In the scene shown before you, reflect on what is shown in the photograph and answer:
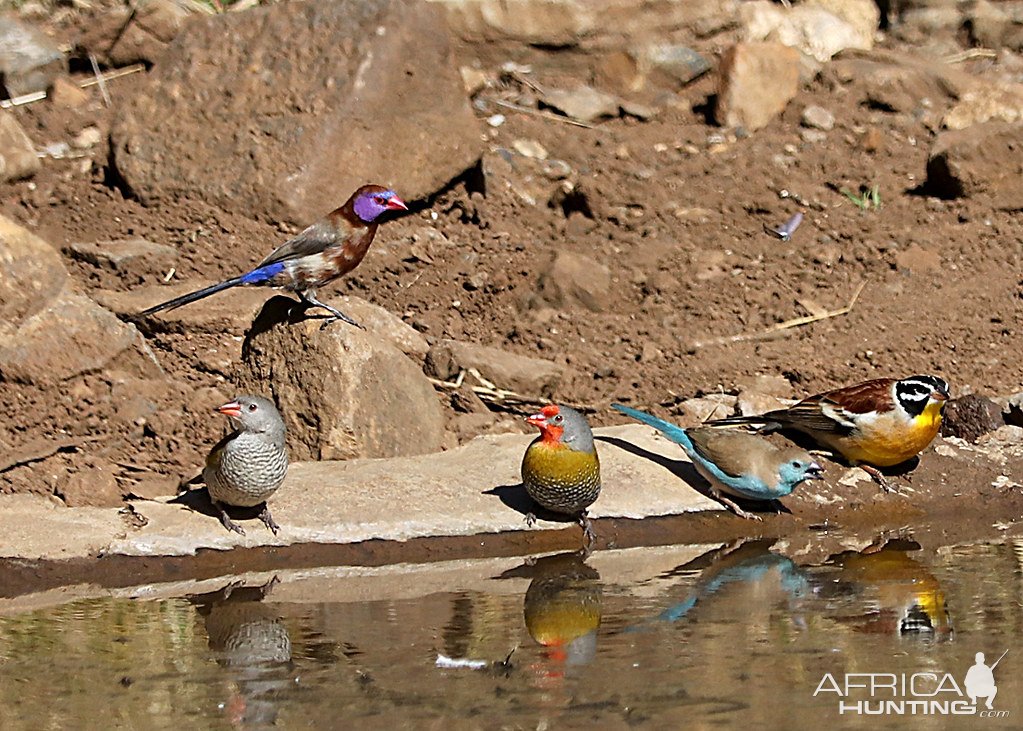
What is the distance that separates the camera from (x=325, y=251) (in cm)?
732

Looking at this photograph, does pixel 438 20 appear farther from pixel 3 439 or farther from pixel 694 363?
pixel 3 439

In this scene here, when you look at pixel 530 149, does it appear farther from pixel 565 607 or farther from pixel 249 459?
pixel 565 607

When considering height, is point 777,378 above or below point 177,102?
below

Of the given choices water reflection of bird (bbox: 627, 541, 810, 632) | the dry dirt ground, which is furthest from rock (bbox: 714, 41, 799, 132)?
water reflection of bird (bbox: 627, 541, 810, 632)

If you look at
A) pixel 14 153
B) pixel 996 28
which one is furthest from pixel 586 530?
pixel 996 28

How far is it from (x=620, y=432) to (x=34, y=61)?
5.69 metres

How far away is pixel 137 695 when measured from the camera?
16.0 ft

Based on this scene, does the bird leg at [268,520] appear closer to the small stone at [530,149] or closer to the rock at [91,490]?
the rock at [91,490]

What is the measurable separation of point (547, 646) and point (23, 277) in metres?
3.75

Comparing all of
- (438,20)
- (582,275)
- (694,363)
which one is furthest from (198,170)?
(694,363)

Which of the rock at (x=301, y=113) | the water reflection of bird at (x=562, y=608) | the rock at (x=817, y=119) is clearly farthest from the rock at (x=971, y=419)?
the rock at (x=817, y=119)

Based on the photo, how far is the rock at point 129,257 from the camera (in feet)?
29.8

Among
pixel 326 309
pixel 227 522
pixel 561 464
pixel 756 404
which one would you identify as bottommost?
pixel 756 404
